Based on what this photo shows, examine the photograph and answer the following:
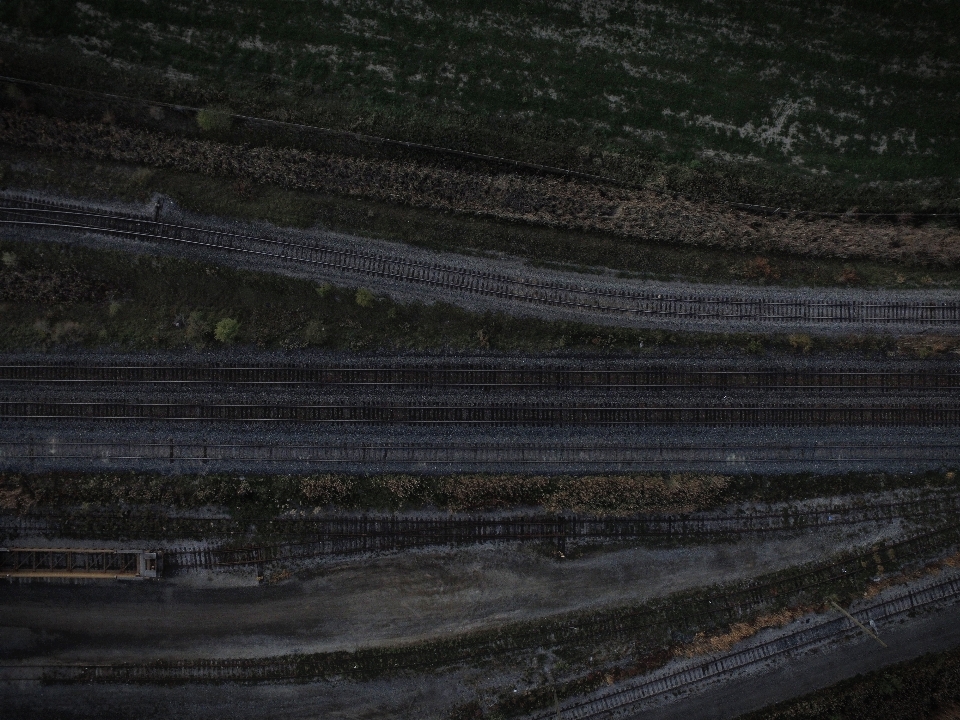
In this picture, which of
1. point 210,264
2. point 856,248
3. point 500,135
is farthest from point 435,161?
point 856,248

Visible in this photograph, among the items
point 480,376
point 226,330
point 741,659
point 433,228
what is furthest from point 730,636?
point 226,330

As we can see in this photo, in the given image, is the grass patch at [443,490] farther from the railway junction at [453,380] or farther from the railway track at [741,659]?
the railway track at [741,659]

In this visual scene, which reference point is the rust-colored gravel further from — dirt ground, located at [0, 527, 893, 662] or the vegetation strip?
dirt ground, located at [0, 527, 893, 662]

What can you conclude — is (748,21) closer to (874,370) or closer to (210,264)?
(874,370)

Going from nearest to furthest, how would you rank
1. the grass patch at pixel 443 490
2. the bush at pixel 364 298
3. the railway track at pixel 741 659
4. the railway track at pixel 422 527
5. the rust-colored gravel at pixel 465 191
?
the railway track at pixel 741 659, the grass patch at pixel 443 490, the railway track at pixel 422 527, the bush at pixel 364 298, the rust-colored gravel at pixel 465 191

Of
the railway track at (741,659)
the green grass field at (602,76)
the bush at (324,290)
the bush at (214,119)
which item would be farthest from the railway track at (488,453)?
the bush at (214,119)

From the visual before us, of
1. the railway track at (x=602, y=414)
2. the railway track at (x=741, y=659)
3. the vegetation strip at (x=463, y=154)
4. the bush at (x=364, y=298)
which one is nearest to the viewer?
the railway track at (x=741, y=659)

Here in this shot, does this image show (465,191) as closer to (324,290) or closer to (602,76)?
(324,290)
